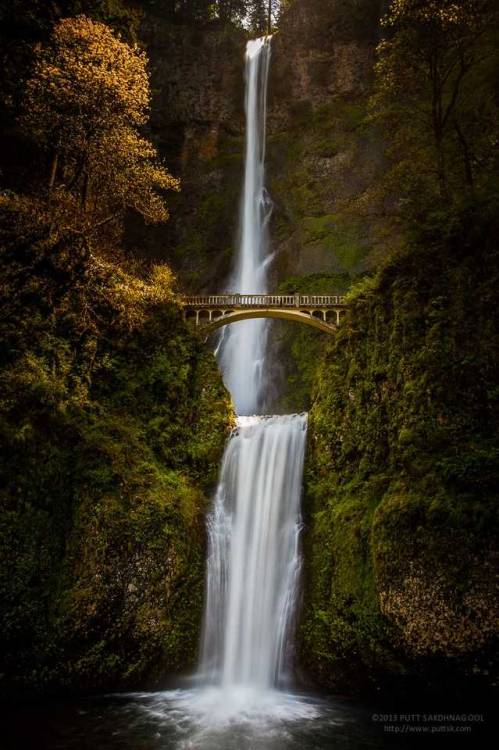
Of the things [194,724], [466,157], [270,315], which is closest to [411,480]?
[194,724]

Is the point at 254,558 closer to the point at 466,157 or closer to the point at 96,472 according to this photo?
the point at 96,472

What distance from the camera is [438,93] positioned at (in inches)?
619

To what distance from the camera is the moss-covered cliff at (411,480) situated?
8781 millimetres

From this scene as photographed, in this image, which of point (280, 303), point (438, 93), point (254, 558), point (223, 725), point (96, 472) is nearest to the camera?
point (223, 725)

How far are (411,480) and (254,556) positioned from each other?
4.75 metres

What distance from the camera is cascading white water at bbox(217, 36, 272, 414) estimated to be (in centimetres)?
2602

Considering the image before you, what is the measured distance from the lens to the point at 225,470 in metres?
14.2

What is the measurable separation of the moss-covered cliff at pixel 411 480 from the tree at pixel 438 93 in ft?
12.0

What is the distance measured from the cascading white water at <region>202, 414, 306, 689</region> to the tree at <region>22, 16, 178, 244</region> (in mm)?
7951

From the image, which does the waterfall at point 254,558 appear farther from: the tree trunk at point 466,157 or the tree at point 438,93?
the tree trunk at point 466,157

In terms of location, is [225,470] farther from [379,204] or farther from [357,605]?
[379,204]

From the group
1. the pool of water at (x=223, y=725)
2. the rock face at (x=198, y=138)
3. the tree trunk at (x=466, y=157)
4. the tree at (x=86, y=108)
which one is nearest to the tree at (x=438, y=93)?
the tree trunk at (x=466, y=157)

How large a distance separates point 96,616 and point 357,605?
212 inches

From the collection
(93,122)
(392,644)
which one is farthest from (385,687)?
(93,122)
